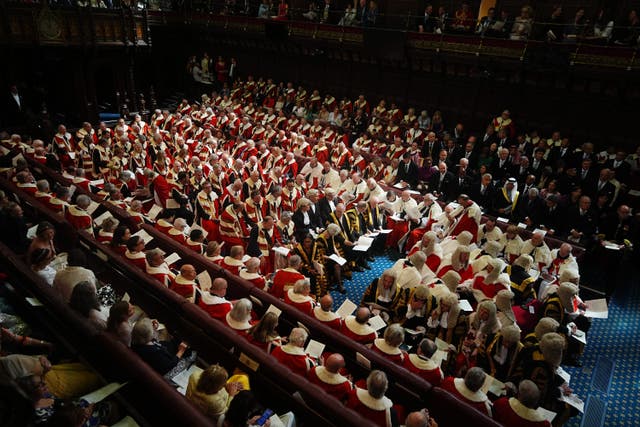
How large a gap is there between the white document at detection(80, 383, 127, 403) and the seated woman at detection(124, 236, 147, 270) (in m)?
2.36

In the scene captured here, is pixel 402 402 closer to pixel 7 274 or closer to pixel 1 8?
pixel 7 274

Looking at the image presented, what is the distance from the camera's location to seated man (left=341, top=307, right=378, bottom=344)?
4.55m

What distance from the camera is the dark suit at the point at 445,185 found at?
405 inches

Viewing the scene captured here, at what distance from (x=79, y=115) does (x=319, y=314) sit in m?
14.9

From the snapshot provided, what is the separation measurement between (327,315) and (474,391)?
1797 mm

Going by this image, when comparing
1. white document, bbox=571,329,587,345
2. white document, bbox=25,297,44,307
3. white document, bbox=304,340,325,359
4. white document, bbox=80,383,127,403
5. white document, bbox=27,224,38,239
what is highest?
white document, bbox=80,383,127,403

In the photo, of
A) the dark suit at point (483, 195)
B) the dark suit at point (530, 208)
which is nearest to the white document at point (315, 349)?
the dark suit at point (530, 208)

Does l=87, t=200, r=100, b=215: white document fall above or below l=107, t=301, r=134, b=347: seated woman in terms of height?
below

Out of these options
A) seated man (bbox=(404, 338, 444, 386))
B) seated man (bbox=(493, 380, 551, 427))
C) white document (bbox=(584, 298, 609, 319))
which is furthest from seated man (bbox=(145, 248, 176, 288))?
white document (bbox=(584, 298, 609, 319))

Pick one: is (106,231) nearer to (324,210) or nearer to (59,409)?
(59,409)

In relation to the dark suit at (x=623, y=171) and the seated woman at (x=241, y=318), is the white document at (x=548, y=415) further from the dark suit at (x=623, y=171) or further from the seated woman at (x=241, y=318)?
the dark suit at (x=623, y=171)

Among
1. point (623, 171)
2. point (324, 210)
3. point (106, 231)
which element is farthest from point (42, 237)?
point (623, 171)

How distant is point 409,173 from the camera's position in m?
10.9

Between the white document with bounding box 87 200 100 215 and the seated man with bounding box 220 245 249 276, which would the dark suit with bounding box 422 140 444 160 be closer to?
the seated man with bounding box 220 245 249 276
